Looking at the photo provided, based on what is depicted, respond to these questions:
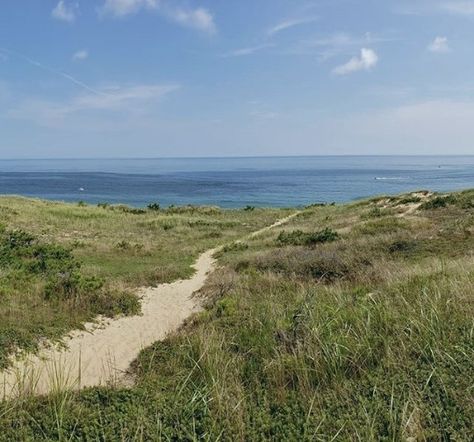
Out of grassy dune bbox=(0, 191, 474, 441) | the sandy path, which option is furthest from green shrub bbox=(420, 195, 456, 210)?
grassy dune bbox=(0, 191, 474, 441)

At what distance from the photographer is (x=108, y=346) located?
11008mm

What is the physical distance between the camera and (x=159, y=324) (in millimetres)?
13312

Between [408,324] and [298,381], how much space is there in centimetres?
186

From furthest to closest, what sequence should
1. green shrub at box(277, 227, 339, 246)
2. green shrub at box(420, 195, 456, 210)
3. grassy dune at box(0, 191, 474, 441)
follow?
green shrub at box(420, 195, 456, 210)
green shrub at box(277, 227, 339, 246)
grassy dune at box(0, 191, 474, 441)

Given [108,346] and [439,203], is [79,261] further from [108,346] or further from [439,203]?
[439,203]

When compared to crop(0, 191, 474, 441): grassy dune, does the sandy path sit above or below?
below

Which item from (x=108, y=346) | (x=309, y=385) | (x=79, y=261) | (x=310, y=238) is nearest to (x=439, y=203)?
(x=310, y=238)

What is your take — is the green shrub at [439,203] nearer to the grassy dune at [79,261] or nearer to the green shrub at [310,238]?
the green shrub at [310,238]

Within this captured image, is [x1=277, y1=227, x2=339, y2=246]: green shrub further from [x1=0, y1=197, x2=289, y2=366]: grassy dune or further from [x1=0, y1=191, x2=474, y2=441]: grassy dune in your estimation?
[x1=0, y1=191, x2=474, y2=441]: grassy dune

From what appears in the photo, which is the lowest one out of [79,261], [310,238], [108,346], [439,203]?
[108,346]

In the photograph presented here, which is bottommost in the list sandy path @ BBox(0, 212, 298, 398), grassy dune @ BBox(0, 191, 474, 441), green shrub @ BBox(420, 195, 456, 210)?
sandy path @ BBox(0, 212, 298, 398)

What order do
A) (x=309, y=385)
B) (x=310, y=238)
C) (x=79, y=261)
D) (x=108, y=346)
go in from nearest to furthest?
(x=309, y=385) < (x=108, y=346) < (x=79, y=261) < (x=310, y=238)

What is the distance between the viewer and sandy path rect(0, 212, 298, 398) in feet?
25.6

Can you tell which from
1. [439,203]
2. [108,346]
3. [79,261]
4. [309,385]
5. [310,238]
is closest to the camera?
[309,385]
